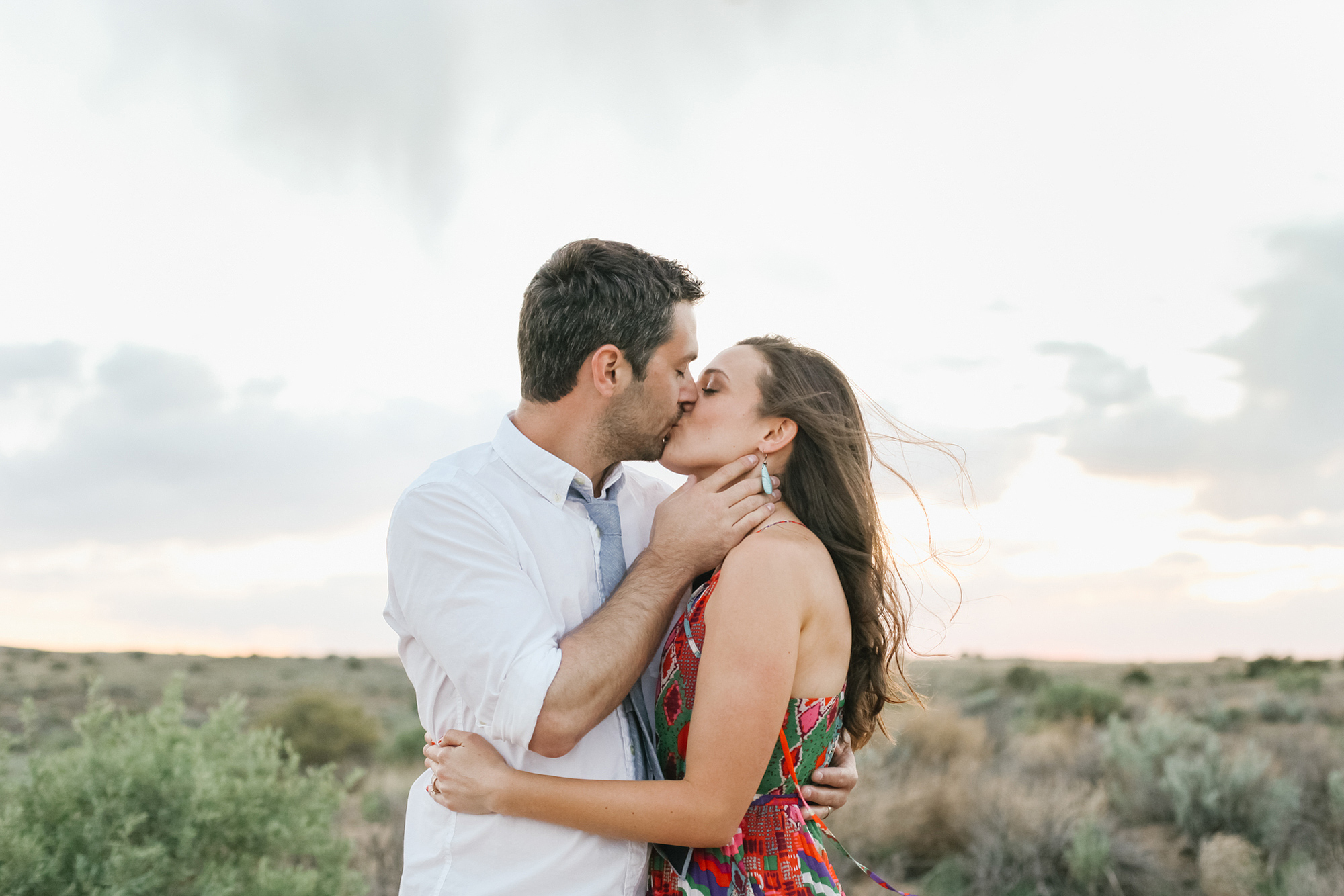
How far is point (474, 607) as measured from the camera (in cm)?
242

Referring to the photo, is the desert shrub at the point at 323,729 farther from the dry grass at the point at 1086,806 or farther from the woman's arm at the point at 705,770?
the woman's arm at the point at 705,770

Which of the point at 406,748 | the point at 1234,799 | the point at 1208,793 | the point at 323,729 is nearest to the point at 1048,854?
the point at 1208,793

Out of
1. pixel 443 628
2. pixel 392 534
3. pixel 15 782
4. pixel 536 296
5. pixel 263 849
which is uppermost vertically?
pixel 536 296

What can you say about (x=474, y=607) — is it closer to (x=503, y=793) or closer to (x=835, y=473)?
(x=503, y=793)

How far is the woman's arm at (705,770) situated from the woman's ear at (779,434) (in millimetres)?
614

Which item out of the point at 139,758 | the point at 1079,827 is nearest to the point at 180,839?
the point at 139,758

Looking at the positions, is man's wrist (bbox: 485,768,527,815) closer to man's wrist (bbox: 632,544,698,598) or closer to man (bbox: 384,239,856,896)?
man (bbox: 384,239,856,896)

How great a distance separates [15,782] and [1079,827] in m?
7.83

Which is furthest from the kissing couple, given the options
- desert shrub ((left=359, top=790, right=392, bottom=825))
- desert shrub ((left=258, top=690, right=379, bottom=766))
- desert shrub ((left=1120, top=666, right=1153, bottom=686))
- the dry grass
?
desert shrub ((left=1120, top=666, right=1153, bottom=686))

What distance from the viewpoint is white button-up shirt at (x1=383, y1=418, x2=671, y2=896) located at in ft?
7.77

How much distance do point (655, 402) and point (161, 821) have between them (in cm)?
502

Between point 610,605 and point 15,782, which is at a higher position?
point 610,605

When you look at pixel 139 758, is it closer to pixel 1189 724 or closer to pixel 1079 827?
pixel 1079 827

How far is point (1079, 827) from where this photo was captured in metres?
7.80
